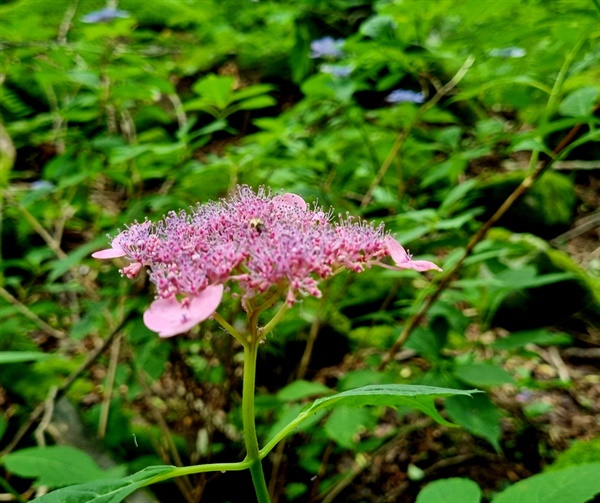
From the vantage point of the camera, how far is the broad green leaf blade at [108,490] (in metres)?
0.69

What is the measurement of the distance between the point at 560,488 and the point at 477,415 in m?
0.40

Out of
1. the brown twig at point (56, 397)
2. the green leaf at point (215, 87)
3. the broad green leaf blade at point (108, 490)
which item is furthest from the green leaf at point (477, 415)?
the green leaf at point (215, 87)

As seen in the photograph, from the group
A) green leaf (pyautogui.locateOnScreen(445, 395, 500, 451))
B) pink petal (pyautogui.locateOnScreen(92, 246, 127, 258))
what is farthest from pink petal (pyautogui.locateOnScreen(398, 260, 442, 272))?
green leaf (pyautogui.locateOnScreen(445, 395, 500, 451))

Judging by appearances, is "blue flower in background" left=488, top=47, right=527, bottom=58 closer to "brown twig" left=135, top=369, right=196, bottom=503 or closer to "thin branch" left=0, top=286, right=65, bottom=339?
"brown twig" left=135, top=369, right=196, bottom=503

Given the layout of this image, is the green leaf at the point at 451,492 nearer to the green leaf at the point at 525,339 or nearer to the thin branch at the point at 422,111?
the green leaf at the point at 525,339

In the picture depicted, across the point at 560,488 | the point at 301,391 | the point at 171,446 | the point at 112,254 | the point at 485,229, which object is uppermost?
the point at 112,254

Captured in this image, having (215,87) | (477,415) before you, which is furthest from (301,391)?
(215,87)

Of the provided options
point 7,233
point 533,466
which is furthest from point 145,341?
point 7,233

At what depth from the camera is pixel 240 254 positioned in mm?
708

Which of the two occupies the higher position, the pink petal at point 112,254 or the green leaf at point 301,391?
the pink petal at point 112,254

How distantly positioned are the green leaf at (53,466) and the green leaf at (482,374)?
997 millimetres

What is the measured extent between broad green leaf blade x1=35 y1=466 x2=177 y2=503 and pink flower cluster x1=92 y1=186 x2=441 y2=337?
0.25 meters

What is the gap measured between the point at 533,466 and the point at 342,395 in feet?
5.89

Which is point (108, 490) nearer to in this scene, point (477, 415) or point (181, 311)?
point (181, 311)
